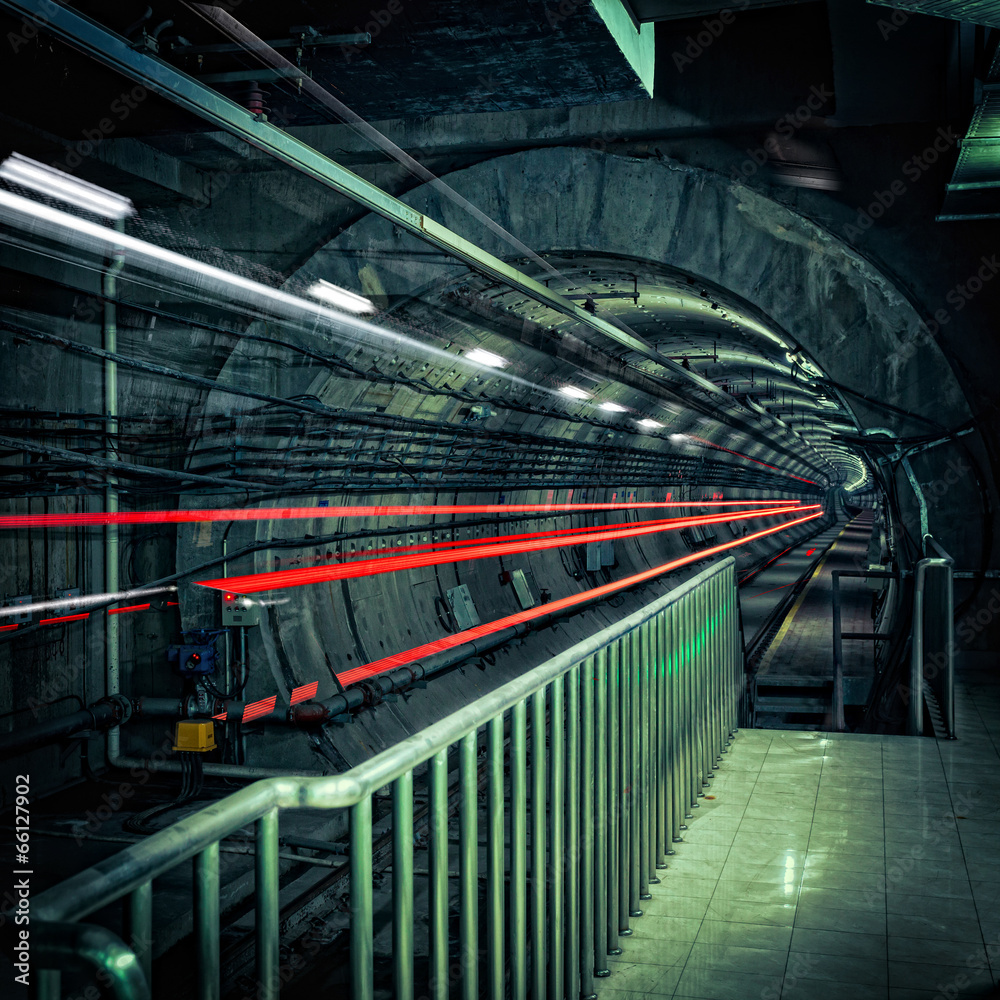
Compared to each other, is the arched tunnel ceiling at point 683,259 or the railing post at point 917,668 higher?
the arched tunnel ceiling at point 683,259

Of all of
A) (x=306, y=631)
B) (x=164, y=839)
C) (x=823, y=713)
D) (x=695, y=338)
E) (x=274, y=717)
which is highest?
(x=695, y=338)

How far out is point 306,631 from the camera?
10.1 meters

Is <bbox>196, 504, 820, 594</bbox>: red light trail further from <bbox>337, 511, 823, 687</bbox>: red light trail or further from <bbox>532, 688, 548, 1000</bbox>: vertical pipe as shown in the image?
<bbox>532, 688, 548, 1000</bbox>: vertical pipe

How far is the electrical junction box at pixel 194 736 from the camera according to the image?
8.27 m

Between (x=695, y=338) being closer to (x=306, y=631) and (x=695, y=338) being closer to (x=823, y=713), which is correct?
(x=823, y=713)

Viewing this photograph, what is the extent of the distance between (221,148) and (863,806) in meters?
7.46

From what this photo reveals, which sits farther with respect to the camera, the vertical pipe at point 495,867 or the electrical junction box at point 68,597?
the electrical junction box at point 68,597

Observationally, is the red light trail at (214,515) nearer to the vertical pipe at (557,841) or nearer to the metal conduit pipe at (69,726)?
the metal conduit pipe at (69,726)

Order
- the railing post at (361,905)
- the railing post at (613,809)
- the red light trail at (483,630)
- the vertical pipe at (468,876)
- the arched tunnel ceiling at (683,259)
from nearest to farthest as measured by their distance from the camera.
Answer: the railing post at (361,905)
the vertical pipe at (468,876)
the railing post at (613,809)
the arched tunnel ceiling at (683,259)
the red light trail at (483,630)

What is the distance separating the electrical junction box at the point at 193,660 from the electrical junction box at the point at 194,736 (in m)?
0.70

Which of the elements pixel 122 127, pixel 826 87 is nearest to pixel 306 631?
pixel 122 127

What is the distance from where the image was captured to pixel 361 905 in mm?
2125

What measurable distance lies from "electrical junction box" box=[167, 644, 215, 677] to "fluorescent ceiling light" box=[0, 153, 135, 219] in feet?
12.7

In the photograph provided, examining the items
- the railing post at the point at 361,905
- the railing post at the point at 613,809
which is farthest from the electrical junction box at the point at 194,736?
the railing post at the point at 361,905
